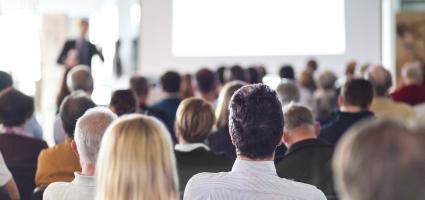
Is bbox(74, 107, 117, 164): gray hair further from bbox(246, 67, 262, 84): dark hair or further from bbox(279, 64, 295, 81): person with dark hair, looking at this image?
bbox(279, 64, 295, 81): person with dark hair

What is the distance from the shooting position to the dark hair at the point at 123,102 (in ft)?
18.4

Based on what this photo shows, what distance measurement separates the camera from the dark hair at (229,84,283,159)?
9.29 ft

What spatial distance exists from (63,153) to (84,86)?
2.75m

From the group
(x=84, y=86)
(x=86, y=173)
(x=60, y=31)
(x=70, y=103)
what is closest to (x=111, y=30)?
(x=60, y=31)

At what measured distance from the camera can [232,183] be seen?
274cm

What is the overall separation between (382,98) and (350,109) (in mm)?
1032

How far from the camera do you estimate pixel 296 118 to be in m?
4.44

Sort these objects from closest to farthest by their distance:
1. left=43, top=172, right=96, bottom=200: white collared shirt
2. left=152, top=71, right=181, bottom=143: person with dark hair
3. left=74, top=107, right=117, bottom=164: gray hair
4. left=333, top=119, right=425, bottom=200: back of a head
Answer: left=333, top=119, right=425, bottom=200: back of a head < left=43, top=172, right=96, bottom=200: white collared shirt < left=74, top=107, right=117, bottom=164: gray hair < left=152, top=71, right=181, bottom=143: person with dark hair

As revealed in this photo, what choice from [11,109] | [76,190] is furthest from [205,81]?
[76,190]

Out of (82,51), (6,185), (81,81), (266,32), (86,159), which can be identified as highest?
(266,32)

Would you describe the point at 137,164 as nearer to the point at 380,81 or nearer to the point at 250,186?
the point at 250,186

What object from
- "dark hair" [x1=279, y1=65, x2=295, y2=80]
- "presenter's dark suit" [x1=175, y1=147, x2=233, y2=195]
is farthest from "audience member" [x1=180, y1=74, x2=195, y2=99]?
"presenter's dark suit" [x1=175, y1=147, x2=233, y2=195]

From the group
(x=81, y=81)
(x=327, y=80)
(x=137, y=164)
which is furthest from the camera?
(x=327, y=80)

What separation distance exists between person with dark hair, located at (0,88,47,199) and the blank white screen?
754cm
